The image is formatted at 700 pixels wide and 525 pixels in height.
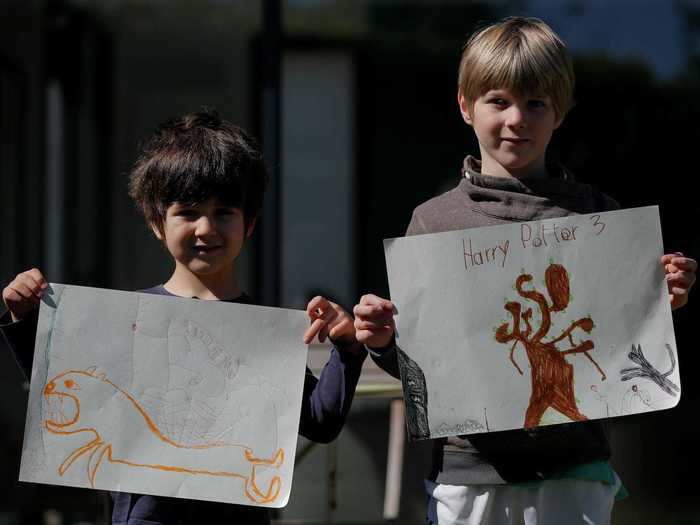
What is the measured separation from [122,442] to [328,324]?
40 centimetres

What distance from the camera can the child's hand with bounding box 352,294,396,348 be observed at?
1.73m

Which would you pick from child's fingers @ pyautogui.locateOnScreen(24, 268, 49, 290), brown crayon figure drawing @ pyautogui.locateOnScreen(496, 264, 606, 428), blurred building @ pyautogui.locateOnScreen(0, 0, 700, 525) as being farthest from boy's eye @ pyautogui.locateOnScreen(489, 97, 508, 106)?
blurred building @ pyautogui.locateOnScreen(0, 0, 700, 525)

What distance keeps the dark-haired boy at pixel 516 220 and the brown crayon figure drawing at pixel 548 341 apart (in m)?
0.07

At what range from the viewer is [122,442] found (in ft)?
5.89

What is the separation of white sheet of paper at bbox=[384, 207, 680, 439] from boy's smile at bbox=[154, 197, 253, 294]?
0.93 ft

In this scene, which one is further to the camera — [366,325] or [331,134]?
[331,134]

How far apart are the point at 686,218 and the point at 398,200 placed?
1.26m

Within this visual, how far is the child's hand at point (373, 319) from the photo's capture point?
68.3 inches

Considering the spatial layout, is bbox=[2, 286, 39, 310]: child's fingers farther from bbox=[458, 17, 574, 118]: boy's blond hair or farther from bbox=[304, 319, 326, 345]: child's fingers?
bbox=[458, 17, 574, 118]: boy's blond hair

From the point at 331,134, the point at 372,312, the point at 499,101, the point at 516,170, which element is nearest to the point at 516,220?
the point at 516,170

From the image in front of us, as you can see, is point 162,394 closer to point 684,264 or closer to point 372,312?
point 372,312

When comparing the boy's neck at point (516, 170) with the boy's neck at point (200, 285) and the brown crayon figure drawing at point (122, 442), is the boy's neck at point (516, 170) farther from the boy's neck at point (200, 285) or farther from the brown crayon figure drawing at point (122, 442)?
the brown crayon figure drawing at point (122, 442)

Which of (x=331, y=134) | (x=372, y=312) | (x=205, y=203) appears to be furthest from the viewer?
(x=331, y=134)

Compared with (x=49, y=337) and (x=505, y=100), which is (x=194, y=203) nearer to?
(x=49, y=337)
